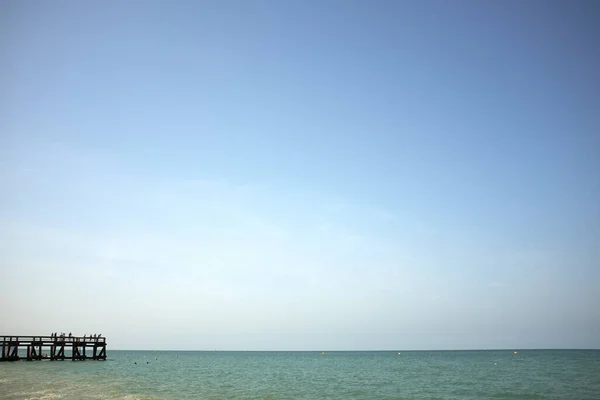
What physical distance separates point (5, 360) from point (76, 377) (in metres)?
26.8

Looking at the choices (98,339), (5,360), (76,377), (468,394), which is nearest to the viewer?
(468,394)

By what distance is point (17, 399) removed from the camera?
30.4 meters

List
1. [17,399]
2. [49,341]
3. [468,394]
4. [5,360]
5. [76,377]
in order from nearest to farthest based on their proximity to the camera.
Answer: [17,399] < [468,394] < [76,377] < [5,360] < [49,341]

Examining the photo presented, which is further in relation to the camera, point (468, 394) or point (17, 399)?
point (468, 394)

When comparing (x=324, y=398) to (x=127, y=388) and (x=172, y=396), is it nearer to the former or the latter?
(x=172, y=396)

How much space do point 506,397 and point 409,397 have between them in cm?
792

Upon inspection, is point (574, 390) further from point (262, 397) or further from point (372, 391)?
point (262, 397)

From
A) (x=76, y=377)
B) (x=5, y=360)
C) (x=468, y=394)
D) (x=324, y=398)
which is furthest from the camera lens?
(x=5, y=360)

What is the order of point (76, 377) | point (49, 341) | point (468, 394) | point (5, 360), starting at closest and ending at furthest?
point (468, 394) < point (76, 377) < point (5, 360) < point (49, 341)

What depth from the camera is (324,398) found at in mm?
35094

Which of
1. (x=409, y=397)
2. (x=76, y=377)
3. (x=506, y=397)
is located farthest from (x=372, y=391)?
(x=76, y=377)

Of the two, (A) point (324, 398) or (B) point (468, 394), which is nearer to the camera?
(A) point (324, 398)

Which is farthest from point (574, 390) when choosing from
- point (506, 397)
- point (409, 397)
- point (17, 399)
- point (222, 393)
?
point (17, 399)

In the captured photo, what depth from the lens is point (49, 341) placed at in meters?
69.1
